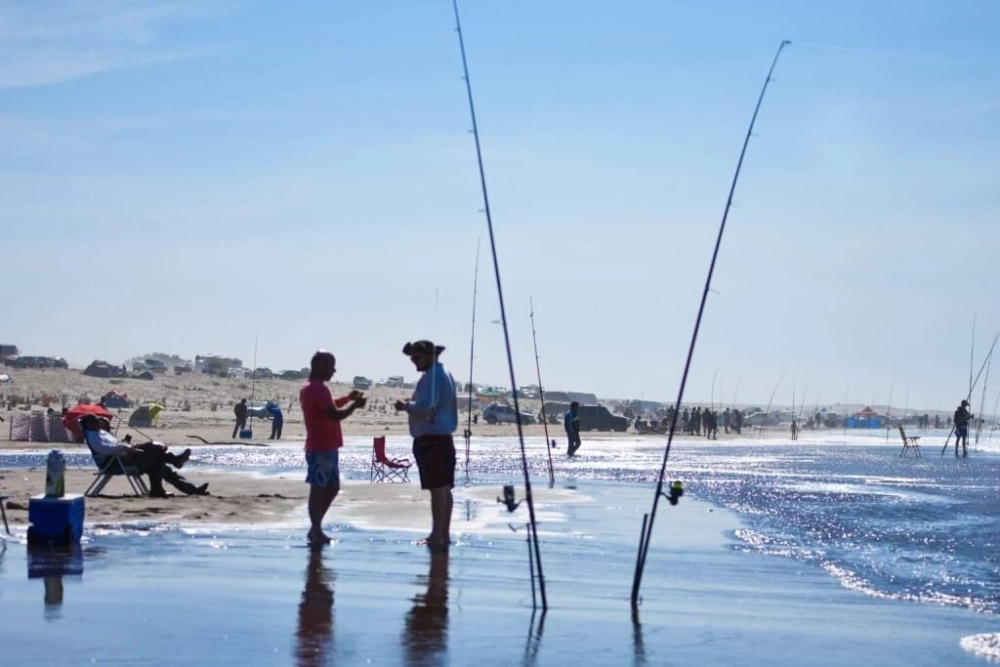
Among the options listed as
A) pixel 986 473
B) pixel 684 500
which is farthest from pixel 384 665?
pixel 986 473

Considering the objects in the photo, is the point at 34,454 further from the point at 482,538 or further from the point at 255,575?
the point at 255,575

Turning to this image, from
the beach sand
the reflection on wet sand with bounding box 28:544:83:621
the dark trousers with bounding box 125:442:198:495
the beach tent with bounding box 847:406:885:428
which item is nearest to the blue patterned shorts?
the reflection on wet sand with bounding box 28:544:83:621

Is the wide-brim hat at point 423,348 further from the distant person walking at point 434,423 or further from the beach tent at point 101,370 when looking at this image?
the beach tent at point 101,370

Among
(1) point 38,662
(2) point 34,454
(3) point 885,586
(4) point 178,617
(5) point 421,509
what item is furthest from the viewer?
(2) point 34,454

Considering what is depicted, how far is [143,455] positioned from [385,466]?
24.5 feet

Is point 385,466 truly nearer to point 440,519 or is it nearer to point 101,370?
point 440,519

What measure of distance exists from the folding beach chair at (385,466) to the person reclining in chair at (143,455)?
5475mm

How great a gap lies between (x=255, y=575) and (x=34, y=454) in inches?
919

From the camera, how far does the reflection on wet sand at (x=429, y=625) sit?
22.7 feet

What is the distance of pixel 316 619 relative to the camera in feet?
25.5

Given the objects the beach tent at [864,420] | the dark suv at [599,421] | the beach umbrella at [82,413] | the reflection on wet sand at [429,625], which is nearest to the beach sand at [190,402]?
the dark suv at [599,421]

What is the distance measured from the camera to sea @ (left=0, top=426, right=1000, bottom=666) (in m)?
7.15

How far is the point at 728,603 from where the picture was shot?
9.42m

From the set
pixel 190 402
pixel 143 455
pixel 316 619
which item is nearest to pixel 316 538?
pixel 316 619
